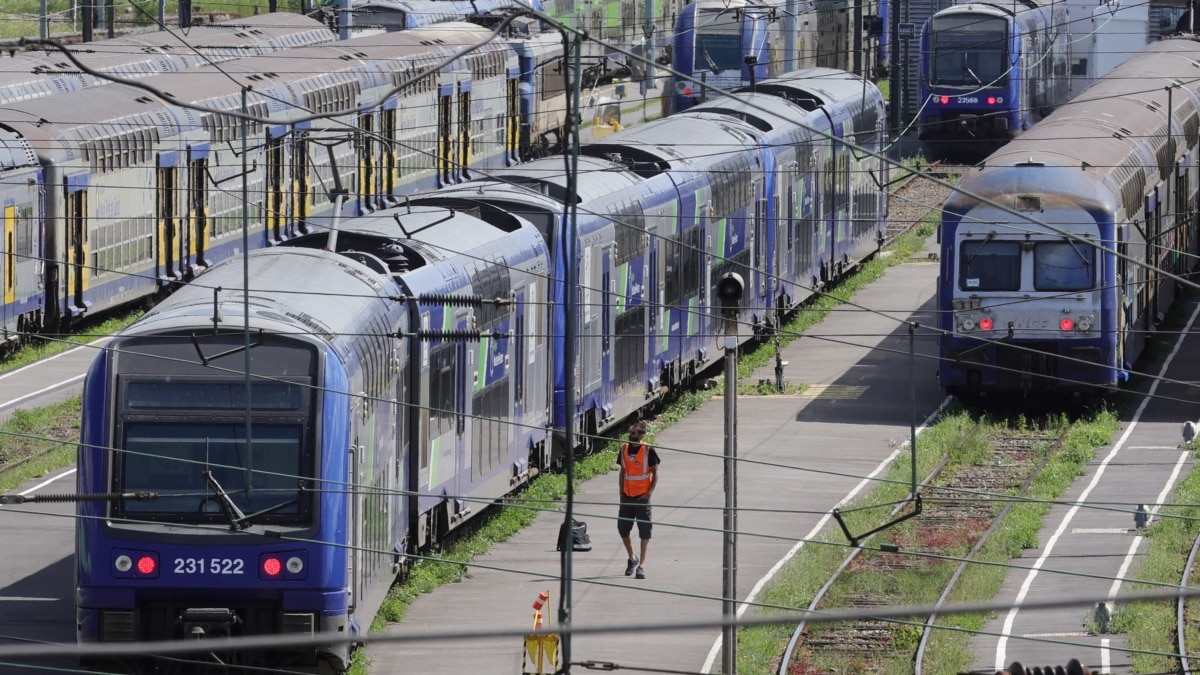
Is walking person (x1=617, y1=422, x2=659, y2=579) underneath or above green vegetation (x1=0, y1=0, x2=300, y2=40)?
underneath

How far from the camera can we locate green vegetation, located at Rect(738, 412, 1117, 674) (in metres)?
15.1

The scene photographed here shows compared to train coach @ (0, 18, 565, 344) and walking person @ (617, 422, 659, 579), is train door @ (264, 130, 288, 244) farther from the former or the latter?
walking person @ (617, 422, 659, 579)

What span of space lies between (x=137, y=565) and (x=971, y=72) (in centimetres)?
3766

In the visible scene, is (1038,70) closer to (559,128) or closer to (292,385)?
(559,128)

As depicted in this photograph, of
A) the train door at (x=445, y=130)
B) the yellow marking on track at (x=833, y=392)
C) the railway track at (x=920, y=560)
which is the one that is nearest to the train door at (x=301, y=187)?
the train door at (x=445, y=130)

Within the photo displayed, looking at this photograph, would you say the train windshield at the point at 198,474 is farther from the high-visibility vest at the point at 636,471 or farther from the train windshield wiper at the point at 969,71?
the train windshield wiper at the point at 969,71

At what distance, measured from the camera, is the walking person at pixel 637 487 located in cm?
1712

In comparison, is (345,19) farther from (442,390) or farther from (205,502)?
(205,502)

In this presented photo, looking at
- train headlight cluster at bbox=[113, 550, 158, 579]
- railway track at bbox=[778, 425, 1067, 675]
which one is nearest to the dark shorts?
railway track at bbox=[778, 425, 1067, 675]

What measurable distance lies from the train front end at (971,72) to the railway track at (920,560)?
24.7 metres

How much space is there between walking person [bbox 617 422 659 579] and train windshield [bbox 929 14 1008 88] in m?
32.1

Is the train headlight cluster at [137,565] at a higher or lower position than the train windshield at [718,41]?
lower

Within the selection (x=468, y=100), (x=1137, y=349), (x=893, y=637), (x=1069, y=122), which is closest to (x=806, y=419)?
(x=1137, y=349)

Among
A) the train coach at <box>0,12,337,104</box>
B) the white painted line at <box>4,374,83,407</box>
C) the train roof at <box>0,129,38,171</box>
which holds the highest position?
the train coach at <box>0,12,337,104</box>
